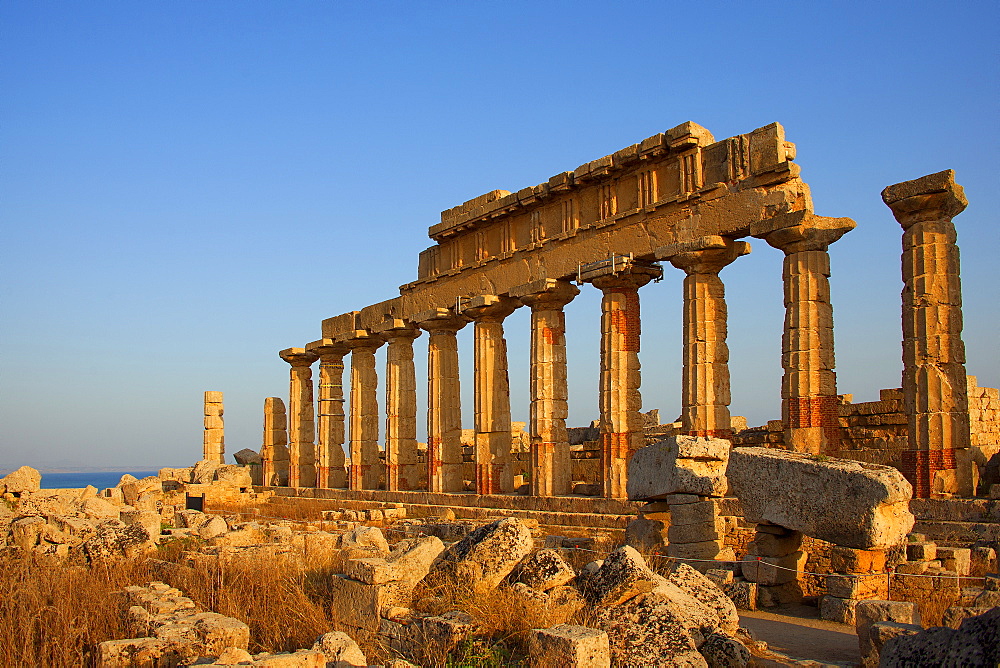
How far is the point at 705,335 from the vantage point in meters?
17.2

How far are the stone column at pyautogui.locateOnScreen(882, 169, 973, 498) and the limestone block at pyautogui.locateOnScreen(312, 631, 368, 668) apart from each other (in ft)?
35.0

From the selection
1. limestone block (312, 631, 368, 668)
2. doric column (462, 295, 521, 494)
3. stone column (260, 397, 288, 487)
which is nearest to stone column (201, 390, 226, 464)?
stone column (260, 397, 288, 487)

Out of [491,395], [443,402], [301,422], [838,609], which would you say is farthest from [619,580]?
[301,422]

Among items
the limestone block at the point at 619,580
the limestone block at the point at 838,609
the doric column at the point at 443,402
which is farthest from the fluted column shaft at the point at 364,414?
the limestone block at the point at 619,580

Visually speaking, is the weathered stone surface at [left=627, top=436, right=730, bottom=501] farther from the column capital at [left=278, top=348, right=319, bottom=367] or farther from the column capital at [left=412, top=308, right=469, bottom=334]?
the column capital at [left=278, top=348, right=319, bottom=367]

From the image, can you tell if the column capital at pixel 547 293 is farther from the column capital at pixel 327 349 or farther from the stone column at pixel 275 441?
the stone column at pixel 275 441

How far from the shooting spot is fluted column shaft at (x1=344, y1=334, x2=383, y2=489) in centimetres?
2750

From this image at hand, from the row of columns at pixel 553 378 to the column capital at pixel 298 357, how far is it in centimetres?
7

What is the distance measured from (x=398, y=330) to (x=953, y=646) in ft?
69.2

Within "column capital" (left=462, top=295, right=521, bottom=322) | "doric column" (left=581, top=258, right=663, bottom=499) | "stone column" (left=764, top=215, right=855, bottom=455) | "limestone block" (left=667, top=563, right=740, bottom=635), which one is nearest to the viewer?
"limestone block" (left=667, top=563, right=740, bottom=635)

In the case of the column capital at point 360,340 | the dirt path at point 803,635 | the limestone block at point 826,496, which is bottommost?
the dirt path at point 803,635

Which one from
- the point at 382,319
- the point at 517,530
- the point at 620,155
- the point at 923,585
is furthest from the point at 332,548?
the point at 382,319

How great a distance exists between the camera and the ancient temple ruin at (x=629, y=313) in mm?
14617

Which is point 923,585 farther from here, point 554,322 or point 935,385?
point 554,322
